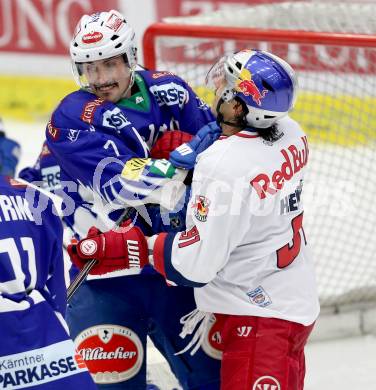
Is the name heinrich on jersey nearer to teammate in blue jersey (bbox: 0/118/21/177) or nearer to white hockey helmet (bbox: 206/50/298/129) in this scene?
white hockey helmet (bbox: 206/50/298/129)

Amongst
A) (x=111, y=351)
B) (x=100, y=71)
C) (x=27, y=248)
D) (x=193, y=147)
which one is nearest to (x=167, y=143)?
(x=193, y=147)

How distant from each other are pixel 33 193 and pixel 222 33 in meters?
1.57

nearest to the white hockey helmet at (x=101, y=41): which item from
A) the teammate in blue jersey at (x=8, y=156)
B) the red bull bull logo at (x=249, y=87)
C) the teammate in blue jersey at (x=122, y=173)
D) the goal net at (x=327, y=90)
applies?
the teammate in blue jersey at (x=122, y=173)

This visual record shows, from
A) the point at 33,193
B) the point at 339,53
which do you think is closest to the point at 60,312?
the point at 33,193

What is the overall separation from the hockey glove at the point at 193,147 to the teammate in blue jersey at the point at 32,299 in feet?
1.58

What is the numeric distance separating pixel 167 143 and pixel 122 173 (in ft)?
0.68

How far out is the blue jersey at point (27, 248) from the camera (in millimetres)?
2195

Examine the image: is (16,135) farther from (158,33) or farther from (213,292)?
(213,292)

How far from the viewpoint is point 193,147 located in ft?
8.95

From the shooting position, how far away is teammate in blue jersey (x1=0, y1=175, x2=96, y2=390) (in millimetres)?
2203

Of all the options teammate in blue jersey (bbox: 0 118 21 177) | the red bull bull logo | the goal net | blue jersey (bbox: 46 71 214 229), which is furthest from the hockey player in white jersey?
teammate in blue jersey (bbox: 0 118 21 177)

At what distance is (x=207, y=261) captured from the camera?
253 cm

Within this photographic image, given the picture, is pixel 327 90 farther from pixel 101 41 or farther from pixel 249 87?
pixel 249 87

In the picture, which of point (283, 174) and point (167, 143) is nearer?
point (283, 174)
